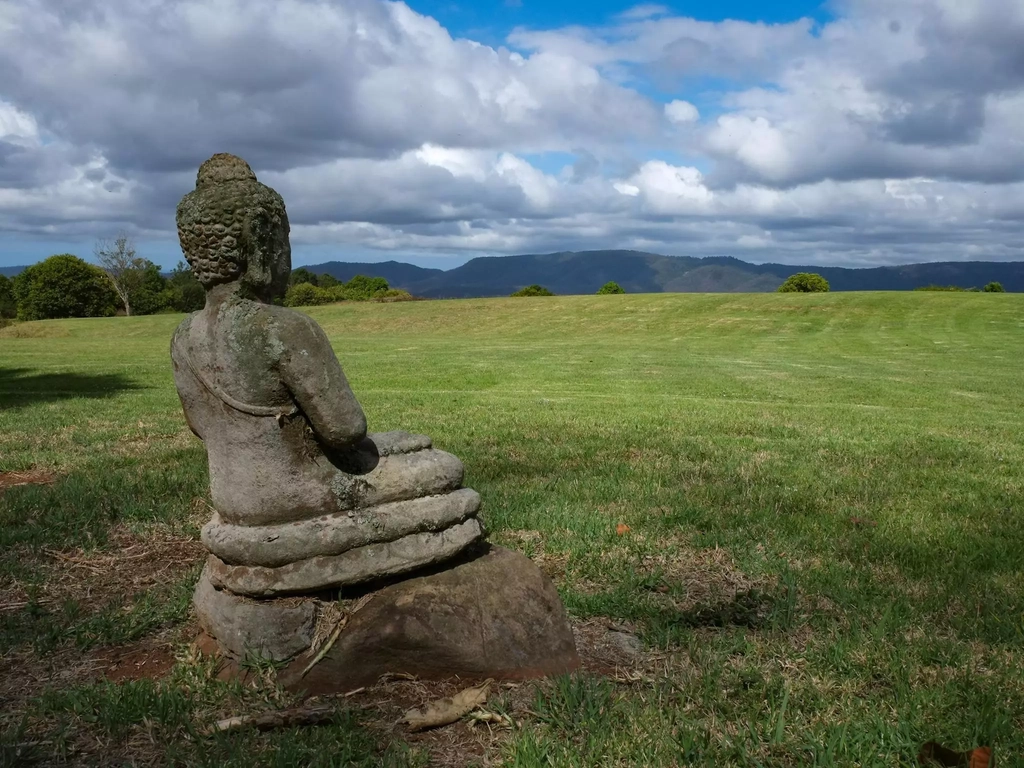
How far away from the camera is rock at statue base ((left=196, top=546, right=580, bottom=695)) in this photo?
146 inches

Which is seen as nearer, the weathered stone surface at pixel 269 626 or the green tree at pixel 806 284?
the weathered stone surface at pixel 269 626

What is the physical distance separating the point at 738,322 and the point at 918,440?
35144 millimetres

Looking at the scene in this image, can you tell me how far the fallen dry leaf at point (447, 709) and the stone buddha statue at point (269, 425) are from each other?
65 cm

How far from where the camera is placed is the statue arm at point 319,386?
12.1 ft

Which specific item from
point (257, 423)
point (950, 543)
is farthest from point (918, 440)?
point (257, 423)

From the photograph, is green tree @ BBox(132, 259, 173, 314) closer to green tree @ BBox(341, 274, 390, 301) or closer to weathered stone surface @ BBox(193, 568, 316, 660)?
green tree @ BBox(341, 274, 390, 301)

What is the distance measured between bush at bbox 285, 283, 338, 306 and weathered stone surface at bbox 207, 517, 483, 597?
2569 inches

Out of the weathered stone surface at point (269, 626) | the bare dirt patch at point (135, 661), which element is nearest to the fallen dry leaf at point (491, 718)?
the weathered stone surface at point (269, 626)

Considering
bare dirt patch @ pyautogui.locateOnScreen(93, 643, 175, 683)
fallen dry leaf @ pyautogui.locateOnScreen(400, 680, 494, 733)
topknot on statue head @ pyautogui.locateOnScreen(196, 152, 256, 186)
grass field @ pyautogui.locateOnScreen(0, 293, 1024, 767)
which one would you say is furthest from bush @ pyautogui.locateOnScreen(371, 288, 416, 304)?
fallen dry leaf @ pyautogui.locateOnScreen(400, 680, 494, 733)

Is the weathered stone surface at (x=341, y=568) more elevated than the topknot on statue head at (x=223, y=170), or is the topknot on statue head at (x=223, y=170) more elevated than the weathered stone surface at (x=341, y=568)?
the topknot on statue head at (x=223, y=170)

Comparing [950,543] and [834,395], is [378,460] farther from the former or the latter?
[834,395]

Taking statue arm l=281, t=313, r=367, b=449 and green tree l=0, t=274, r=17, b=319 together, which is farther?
green tree l=0, t=274, r=17, b=319

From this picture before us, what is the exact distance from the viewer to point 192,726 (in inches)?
131

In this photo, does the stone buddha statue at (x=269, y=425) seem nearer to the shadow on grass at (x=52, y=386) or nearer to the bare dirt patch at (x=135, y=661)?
the bare dirt patch at (x=135, y=661)
